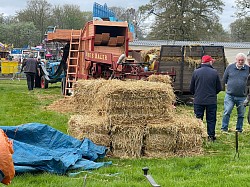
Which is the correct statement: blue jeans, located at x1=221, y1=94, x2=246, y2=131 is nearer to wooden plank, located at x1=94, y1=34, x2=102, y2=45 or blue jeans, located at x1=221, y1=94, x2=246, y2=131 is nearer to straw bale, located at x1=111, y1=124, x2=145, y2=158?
straw bale, located at x1=111, y1=124, x2=145, y2=158

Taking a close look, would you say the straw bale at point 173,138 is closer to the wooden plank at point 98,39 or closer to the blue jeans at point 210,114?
the blue jeans at point 210,114

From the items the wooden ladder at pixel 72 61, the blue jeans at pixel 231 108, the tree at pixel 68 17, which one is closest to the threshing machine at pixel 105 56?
the wooden ladder at pixel 72 61

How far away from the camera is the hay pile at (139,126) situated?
7297 millimetres

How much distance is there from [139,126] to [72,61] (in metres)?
11.0

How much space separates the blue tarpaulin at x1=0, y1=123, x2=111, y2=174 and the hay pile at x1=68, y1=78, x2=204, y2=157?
0.32 m

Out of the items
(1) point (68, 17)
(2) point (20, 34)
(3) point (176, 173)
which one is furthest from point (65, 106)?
(2) point (20, 34)

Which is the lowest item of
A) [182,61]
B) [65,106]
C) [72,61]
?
[65,106]

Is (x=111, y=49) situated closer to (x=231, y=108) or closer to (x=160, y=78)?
(x=160, y=78)

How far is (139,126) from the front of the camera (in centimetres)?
735

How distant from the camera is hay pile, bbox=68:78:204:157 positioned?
7297 millimetres

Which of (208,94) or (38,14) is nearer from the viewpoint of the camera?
(208,94)

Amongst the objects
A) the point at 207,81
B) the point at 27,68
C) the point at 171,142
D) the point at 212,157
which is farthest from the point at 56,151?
the point at 27,68

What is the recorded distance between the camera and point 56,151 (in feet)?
22.0

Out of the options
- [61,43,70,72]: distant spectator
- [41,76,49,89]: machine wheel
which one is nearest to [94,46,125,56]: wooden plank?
[61,43,70,72]: distant spectator
